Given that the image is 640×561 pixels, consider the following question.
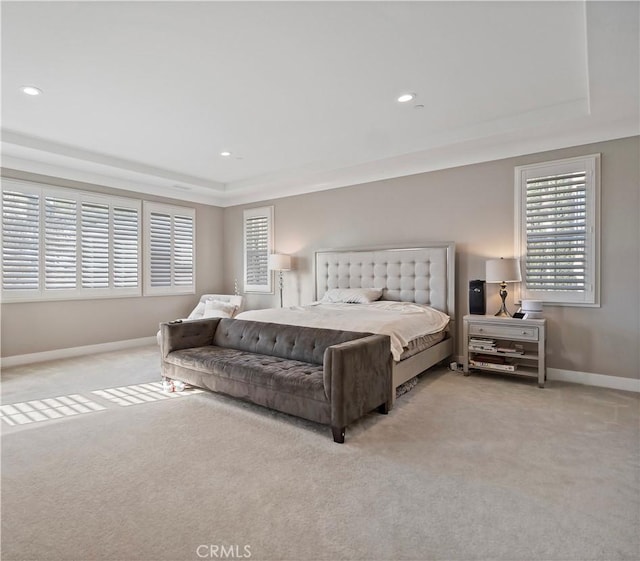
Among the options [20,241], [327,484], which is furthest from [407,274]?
[20,241]

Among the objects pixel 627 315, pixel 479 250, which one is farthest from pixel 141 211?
pixel 627 315

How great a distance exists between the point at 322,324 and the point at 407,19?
2.45 metres

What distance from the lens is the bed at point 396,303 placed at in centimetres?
355

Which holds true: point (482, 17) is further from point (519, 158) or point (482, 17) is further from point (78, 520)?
point (78, 520)

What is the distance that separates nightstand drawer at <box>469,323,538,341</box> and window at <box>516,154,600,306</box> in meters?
0.53

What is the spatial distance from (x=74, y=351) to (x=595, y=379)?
6.47 m

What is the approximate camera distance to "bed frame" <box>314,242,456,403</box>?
15.3 ft

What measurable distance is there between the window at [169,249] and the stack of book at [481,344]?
487 centimetres

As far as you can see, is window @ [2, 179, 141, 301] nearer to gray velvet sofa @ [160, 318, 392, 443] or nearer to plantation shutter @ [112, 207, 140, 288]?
plantation shutter @ [112, 207, 140, 288]

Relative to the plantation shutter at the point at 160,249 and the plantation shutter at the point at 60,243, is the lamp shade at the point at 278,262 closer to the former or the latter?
the plantation shutter at the point at 160,249

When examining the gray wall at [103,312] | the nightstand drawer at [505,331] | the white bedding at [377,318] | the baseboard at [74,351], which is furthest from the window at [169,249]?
the nightstand drawer at [505,331]

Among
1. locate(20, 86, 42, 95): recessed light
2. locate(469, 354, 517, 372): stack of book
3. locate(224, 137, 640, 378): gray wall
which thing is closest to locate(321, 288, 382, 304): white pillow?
locate(224, 137, 640, 378): gray wall

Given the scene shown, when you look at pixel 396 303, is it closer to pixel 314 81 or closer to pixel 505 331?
pixel 505 331

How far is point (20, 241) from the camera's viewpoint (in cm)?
481
